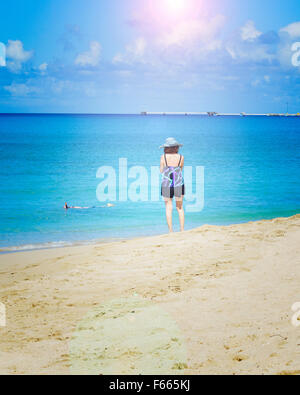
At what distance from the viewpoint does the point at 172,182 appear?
9805 millimetres

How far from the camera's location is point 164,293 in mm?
6270

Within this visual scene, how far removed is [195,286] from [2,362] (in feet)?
10.1

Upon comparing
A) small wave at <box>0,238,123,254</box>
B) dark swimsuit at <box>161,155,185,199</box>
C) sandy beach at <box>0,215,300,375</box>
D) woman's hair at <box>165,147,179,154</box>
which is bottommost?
sandy beach at <box>0,215,300,375</box>

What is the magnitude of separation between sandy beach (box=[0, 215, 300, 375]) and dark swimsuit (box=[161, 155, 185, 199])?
135 cm

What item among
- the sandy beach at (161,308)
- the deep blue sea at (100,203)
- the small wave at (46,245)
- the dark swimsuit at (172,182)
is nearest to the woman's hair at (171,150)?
the dark swimsuit at (172,182)

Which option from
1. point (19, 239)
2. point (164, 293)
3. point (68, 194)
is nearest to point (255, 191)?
point (68, 194)

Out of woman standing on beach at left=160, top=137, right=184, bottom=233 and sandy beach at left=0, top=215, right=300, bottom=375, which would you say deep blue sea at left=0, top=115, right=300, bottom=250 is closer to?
woman standing on beach at left=160, top=137, right=184, bottom=233

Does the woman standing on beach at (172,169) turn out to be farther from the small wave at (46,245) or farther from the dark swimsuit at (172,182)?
the small wave at (46,245)

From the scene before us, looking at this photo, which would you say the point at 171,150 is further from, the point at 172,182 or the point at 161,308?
the point at 161,308

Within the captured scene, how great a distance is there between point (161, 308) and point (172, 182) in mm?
4531

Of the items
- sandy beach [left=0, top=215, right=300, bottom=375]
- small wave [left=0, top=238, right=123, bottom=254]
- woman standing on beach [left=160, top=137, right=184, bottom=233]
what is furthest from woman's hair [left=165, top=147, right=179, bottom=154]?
small wave [left=0, top=238, right=123, bottom=254]

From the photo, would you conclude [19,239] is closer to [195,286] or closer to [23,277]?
[23,277]

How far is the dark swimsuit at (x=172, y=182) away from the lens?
9688 millimetres

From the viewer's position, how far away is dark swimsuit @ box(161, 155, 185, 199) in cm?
969
